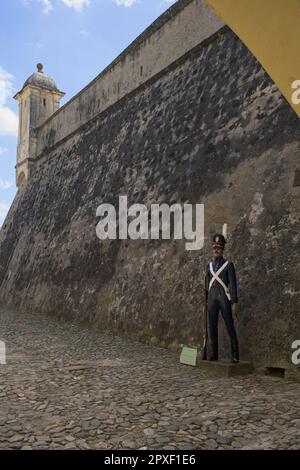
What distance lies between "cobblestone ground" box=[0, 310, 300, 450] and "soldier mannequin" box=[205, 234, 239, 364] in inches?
18.1

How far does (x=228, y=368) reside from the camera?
16.3ft

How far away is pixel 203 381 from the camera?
476cm

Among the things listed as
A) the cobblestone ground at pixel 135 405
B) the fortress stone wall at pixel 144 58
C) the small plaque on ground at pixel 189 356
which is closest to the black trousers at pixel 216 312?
the small plaque on ground at pixel 189 356

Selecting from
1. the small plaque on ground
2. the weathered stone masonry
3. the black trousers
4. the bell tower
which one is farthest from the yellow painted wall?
the bell tower

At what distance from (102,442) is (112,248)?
21.7ft

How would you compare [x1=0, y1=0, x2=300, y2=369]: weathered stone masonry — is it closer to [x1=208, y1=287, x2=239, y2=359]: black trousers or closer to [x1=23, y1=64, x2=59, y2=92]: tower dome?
[x1=208, y1=287, x2=239, y2=359]: black trousers

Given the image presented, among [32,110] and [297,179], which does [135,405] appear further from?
[32,110]

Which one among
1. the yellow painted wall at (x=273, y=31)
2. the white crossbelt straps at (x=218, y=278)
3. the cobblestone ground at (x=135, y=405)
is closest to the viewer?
the yellow painted wall at (x=273, y=31)

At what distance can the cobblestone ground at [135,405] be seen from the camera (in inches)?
121

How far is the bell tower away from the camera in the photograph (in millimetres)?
18797

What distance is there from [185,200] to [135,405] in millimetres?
4417

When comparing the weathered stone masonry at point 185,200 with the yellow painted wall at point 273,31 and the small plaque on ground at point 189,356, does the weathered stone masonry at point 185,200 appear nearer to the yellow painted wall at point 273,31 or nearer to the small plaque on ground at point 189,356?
the small plaque on ground at point 189,356

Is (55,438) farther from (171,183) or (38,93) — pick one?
(38,93)

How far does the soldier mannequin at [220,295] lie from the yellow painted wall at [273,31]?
96.9 inches
